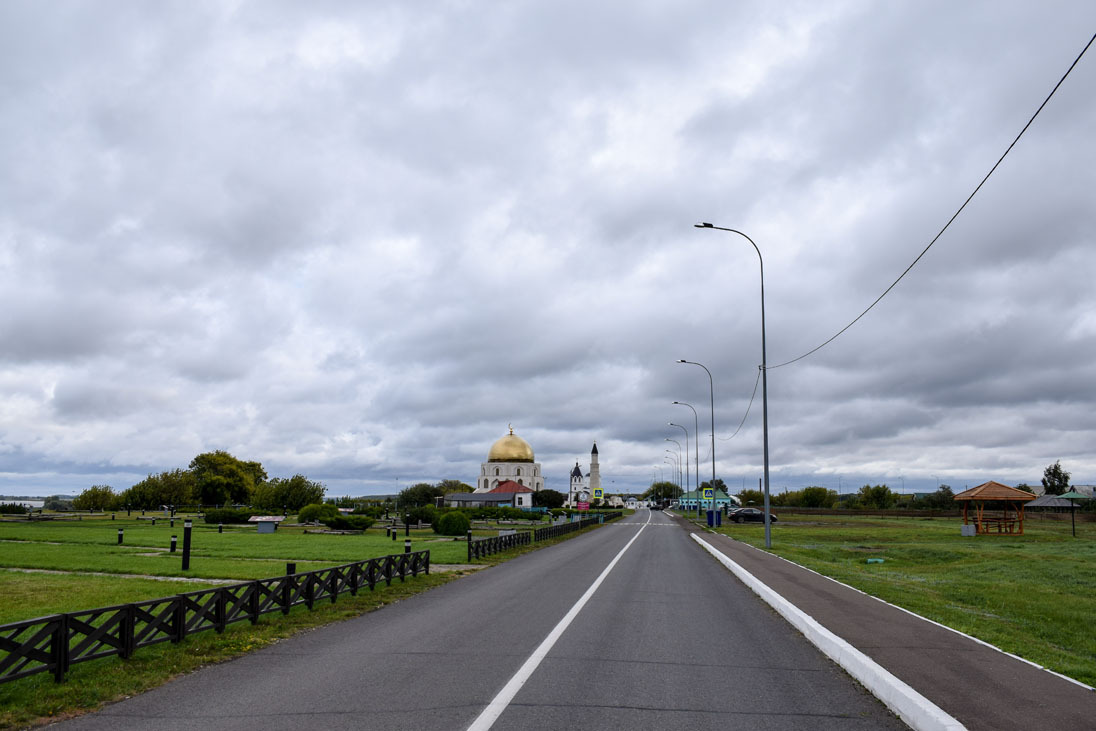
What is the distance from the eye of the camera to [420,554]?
67.3 ft

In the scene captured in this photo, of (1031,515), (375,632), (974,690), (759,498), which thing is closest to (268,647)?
(375,632)

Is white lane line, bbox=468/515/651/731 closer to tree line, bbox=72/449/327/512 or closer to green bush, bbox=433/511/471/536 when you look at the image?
green bush, bbox=433/511/471/536

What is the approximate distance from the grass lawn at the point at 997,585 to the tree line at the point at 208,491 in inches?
2590

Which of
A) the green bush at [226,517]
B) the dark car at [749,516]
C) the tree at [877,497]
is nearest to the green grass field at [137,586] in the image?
the green bush at [226,517]

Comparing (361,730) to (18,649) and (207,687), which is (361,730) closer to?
(207,687)

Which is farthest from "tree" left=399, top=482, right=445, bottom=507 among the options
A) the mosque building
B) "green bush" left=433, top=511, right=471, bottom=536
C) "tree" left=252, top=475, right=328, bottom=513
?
"green bush" left=433, top=511, right=471, bottom=536

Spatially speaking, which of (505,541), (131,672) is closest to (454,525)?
(505,541)

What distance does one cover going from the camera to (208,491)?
329 ft

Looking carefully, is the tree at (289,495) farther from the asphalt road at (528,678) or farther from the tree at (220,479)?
the asphalt road at (528,678)

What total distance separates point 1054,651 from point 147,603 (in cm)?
1282

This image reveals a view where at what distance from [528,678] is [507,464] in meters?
165

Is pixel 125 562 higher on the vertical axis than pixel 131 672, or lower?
lower

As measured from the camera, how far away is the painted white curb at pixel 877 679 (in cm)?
627

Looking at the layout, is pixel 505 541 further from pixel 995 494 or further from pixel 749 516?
pixel 749 516
